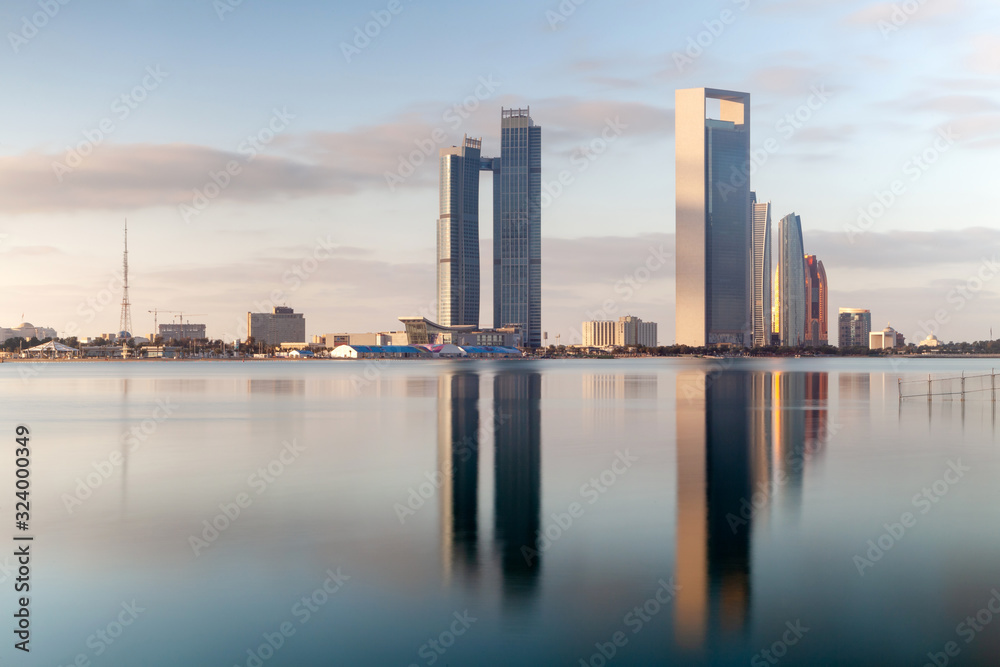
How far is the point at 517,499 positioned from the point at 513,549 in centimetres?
646

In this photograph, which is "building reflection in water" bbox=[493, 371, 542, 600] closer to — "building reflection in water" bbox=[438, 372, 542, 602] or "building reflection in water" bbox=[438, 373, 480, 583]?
"building reflection in water" bbox=[438, 372, 542, 602]

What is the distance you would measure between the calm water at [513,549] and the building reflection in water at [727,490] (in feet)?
0.37

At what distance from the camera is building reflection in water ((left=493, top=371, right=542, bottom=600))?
Answer: 61.1ft

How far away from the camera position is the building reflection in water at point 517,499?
18.6 meters

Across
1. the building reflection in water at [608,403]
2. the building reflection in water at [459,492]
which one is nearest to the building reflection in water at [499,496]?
the building reflection in water at [459,492]

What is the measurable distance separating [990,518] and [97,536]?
2532cm

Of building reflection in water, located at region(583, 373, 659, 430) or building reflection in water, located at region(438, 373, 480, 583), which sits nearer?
building reflection in water, located at region(438, 373, 480, 583)

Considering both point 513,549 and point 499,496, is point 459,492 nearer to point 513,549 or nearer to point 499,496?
point 499,496

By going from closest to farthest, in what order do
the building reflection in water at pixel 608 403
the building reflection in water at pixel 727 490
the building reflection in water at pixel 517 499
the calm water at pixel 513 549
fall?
the calm water at pixel 513 549 → the building reflection in water at pixel 727 490 → the building reflection in water at pixel 517 499 → the building reflection in water at pixel 608 403

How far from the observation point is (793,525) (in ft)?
77.3

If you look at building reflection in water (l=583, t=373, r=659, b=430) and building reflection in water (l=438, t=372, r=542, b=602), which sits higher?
building reflection in water (l=438, t=372, r=542, b=602)

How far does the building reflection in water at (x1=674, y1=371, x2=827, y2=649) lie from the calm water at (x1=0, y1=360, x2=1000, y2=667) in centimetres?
11

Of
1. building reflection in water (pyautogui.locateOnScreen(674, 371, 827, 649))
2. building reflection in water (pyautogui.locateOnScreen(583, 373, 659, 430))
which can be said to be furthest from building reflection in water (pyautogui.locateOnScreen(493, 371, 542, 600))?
building reflection in water (pyautogui.locateOnScreen(583, 373, 659, 430))

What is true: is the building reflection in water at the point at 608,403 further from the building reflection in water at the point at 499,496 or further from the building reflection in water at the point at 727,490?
the building reflection in water at the point at 727,490
